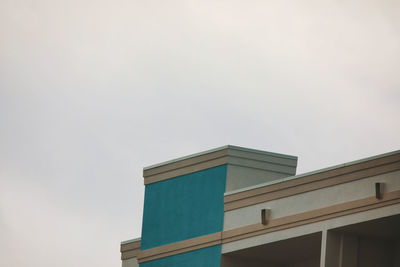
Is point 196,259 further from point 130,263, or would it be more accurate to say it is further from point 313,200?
point 130,263

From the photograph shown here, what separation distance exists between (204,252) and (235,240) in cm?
131

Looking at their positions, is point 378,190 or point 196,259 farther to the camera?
point 196,259

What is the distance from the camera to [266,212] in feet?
118

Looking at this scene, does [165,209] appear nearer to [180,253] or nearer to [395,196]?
[180,253]

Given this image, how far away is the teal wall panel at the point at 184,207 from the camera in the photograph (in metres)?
38.0

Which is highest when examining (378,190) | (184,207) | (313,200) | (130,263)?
(184,207)

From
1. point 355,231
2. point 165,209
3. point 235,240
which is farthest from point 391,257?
point 165,209

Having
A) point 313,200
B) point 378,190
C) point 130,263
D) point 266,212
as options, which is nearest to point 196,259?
point 266,212

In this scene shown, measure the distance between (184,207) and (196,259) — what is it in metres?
2.00

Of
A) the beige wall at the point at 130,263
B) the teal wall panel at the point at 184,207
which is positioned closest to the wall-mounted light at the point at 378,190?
the teal wall panel at the point at 184,207

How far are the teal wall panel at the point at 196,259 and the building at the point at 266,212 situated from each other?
3 cm

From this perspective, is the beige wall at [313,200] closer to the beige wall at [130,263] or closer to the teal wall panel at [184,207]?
the teal wall panel at [184,207]

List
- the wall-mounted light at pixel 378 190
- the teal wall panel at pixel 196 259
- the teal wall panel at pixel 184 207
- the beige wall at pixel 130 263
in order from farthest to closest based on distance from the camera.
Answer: the beige wall at pixel 130 263, the teal wall panel at pixel 184 207, the teal wall panel at pixel 196 259, the wall-mounted light at pixel 378 190

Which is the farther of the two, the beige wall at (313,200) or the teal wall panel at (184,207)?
the teal wall panel at (184,207)
